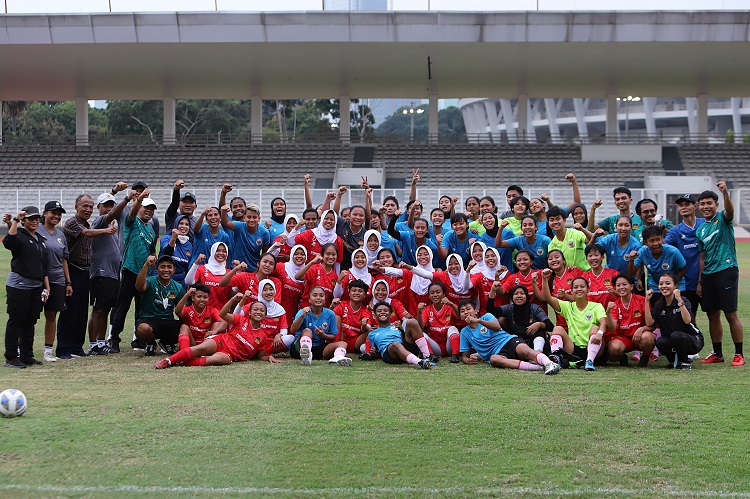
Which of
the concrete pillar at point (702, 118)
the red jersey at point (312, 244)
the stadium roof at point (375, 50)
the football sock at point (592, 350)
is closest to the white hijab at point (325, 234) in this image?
the red jersey at point (312, 244)

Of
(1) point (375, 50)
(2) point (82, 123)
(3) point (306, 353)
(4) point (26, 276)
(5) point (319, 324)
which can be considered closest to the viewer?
(4) point (26, 276)

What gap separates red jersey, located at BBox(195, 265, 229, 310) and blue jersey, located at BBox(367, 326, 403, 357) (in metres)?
1.72

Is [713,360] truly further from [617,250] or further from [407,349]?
[407,349]

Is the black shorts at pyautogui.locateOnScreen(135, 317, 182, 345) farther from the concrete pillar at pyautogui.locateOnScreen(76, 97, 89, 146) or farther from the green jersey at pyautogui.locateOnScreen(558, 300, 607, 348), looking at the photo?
the concrete pillar at pyautogui.locateOnScreen(76, 97, 89, 146)

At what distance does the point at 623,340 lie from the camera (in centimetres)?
859

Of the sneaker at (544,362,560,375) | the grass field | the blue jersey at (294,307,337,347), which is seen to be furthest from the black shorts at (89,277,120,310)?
the sneaker at (544,362,560,375)

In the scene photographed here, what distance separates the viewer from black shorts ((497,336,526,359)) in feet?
28.2

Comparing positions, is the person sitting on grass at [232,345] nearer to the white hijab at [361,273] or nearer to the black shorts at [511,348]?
the white hijab at [361,273]

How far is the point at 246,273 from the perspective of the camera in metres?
9.59

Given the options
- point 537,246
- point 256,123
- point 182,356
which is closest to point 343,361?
point 182,356

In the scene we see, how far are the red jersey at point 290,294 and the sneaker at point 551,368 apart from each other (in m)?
2.92

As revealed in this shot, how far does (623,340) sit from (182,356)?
4.33m

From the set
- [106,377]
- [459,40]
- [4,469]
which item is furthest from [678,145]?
[4,469]

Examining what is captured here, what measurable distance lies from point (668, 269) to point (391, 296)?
9.60 feet
